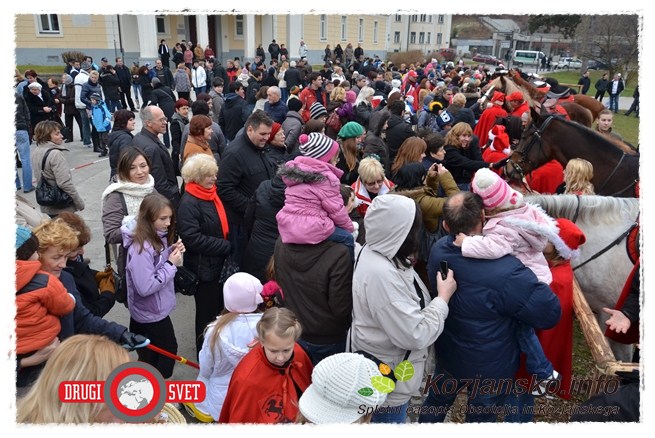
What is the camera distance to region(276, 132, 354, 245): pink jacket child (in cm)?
312

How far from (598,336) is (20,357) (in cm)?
330

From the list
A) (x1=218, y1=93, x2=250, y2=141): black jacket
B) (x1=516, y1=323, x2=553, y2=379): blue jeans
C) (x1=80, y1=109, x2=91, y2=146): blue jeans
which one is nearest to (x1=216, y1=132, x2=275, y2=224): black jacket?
(x1=516, y1=323, x2=553, y2=379): blue jeans

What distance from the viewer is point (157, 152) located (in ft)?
18.2

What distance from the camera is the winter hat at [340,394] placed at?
2.18m

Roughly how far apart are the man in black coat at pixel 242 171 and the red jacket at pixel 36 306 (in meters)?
2.29

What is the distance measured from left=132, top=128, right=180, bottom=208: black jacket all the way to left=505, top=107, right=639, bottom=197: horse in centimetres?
406

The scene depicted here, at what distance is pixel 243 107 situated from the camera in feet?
31.2

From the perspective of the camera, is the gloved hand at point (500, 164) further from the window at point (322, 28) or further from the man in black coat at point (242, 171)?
the window at point (322, 28)

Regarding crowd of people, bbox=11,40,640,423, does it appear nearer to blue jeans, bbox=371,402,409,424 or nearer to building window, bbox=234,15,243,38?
blue jeans, bbox=371,402,409,424

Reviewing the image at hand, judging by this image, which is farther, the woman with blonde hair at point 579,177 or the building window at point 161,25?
the building window at point 161,25

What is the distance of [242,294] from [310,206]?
0.75 metres

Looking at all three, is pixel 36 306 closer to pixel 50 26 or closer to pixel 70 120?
pixel 70 120

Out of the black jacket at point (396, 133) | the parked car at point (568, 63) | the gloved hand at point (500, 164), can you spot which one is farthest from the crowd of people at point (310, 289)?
the parked car at point (568, 63)

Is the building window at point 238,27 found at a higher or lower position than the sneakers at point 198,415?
higher
